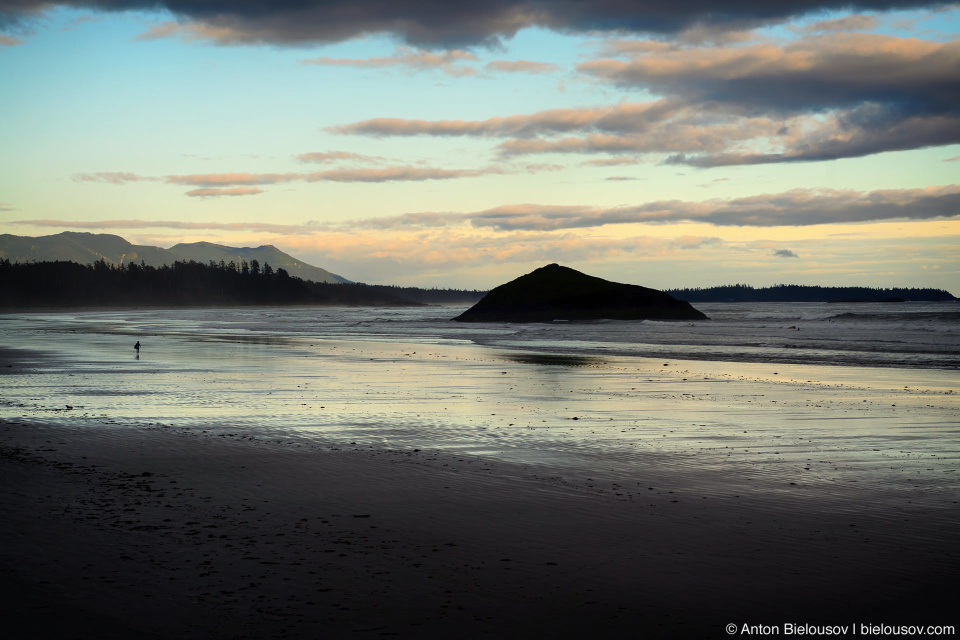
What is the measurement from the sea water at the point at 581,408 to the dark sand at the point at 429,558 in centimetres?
153

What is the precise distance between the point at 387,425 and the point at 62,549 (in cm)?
792

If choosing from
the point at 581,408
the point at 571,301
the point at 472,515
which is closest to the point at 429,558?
the point at 472,515

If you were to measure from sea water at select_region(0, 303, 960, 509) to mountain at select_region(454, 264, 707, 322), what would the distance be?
4034 centimetres

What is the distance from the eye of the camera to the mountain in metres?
74.6

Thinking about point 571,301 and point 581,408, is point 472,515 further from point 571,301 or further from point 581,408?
point 571,301

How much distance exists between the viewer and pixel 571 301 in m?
76.2

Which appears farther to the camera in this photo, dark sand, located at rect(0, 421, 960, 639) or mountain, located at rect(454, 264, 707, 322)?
mountain, located at rect(454, 264, 707, 322)

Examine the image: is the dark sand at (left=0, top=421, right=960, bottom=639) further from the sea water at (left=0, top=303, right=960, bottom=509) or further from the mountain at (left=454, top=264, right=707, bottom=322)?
the mountain at (left=454, top=264, right=707, bottom=322)

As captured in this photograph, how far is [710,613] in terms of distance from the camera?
5562mm

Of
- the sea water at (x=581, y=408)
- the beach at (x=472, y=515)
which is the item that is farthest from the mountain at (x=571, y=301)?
the beach at (x=472, y=515)

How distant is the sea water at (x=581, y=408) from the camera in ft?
34.6

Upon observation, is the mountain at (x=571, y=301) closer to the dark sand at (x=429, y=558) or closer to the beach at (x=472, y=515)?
the beach at (x=472, y=515)

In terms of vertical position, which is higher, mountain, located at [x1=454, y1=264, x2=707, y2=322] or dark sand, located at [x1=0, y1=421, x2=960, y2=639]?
mountain, located at [x1=454, y1=264, x2=707, y2=322]

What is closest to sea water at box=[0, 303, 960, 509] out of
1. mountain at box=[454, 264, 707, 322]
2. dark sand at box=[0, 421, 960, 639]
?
dark sand at box=[0, 421, 960, 639]
